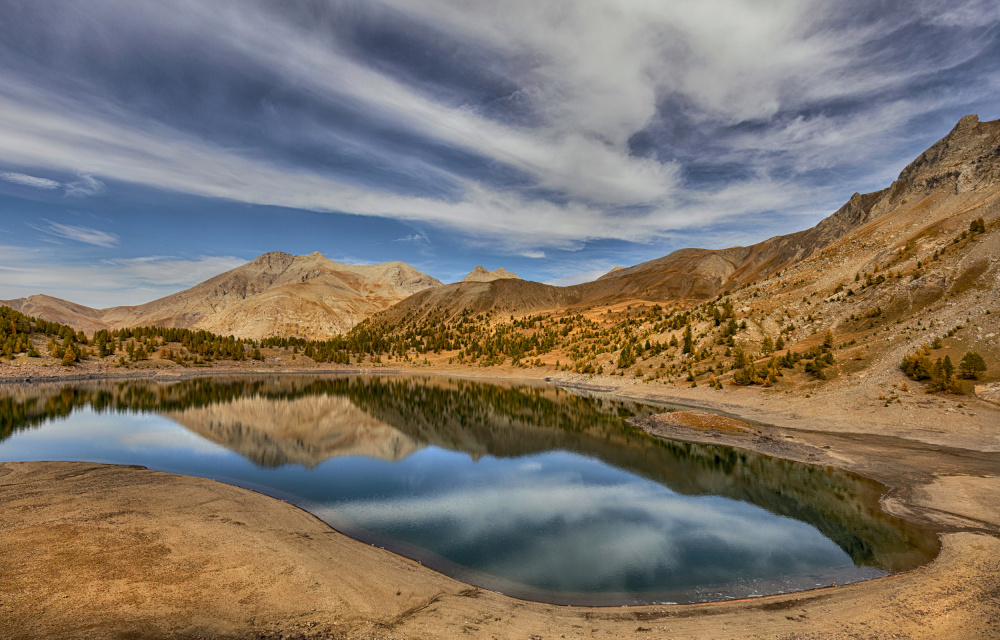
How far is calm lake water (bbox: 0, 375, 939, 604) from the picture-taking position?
1318cm

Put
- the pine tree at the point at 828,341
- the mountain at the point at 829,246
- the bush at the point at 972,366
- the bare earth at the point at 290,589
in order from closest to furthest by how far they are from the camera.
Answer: the bare earth at the point at 290,589 → the bush at the point at 972,366 → the pine tree at the point at 828,341 → the mountain at the point at 829,246

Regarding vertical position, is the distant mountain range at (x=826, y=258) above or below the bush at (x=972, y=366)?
above

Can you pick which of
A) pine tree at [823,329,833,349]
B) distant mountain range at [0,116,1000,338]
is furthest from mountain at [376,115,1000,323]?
pine tree at [823,329,833,349]

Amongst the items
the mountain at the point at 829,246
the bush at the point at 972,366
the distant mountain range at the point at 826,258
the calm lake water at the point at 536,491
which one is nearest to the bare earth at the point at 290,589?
the calm lake water at the point at 536,491

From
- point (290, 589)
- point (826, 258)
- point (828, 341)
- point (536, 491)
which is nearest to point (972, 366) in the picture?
point (828, 341)

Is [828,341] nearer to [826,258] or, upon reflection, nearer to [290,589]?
[826,258]

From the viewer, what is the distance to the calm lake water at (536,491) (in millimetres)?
13180

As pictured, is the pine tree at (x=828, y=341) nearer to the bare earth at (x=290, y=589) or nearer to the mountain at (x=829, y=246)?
the mountain at (x=829, y=246)

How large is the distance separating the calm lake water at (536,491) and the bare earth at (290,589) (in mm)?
1258

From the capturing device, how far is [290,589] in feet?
33.5

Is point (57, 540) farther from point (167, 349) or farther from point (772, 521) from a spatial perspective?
point (167, 349)

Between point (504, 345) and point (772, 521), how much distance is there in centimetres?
9398

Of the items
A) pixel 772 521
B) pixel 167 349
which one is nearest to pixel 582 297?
pixel 167 349

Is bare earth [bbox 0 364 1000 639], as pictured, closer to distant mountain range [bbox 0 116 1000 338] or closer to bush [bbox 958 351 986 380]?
bush [bbox 958 351 986 380]
